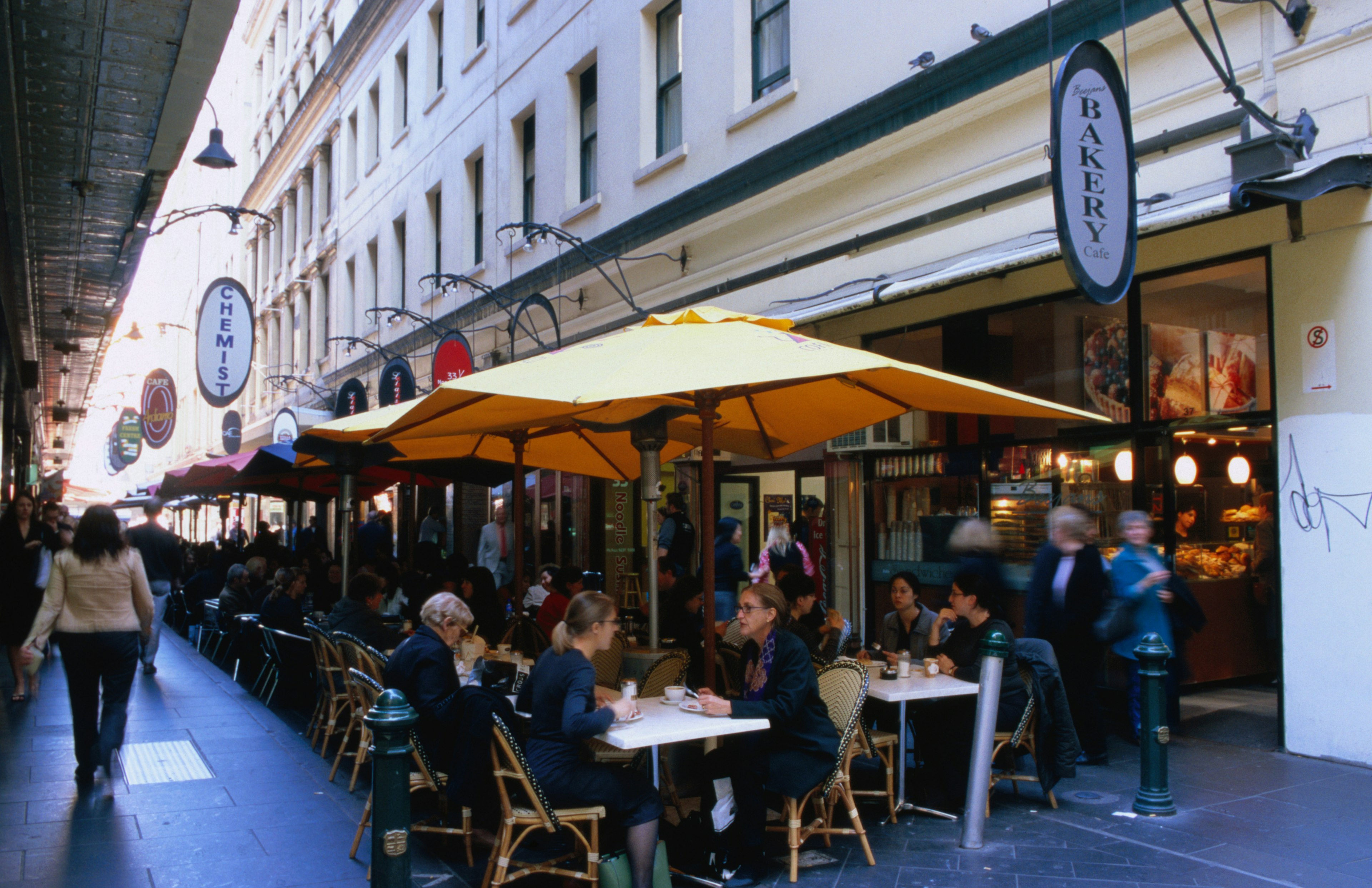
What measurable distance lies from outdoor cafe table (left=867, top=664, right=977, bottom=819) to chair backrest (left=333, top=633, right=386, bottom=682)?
111 inches

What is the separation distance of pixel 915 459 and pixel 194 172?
48621 millimetres

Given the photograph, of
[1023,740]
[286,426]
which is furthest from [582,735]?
[286,426]

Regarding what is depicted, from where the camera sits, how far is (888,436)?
1060 cm

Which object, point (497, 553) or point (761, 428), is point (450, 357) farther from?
point (761, 428)

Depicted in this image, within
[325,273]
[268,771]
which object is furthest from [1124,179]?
[325,273]

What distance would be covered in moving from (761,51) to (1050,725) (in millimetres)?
8294

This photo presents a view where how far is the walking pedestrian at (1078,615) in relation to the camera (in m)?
7.13

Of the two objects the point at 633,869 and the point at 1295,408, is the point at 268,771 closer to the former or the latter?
the point at 633,869

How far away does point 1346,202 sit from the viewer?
6520mm

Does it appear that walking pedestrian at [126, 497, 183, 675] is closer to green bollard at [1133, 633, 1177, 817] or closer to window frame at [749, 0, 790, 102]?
window frame at [749, 0, 790, 102]

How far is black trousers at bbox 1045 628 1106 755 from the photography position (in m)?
7.17

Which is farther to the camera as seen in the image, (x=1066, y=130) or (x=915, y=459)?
(x=915, y=459)

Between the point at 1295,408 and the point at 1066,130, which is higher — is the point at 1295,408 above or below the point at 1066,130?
below

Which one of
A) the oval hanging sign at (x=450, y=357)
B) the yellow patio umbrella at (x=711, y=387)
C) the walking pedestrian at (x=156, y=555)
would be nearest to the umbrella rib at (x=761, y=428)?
the yellow patio umbrella at (x=711, y=387)
